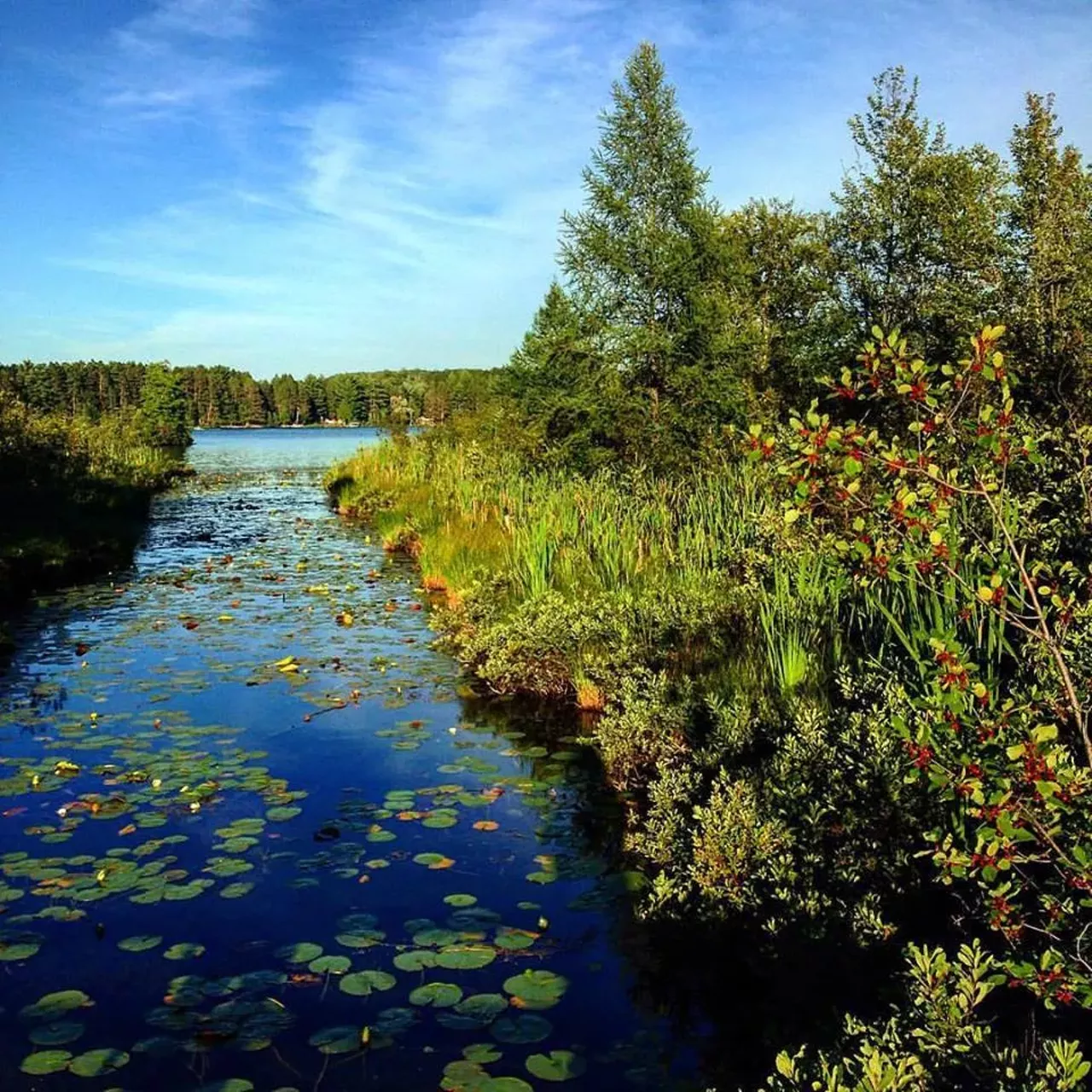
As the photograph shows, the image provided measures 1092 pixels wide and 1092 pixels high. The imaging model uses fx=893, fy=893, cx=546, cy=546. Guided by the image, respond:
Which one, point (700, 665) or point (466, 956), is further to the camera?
point (700, 665)

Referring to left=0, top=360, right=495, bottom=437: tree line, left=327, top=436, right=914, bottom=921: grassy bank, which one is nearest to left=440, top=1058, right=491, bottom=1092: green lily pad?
left=327, top=436, right=914, bottom=921: grassy bank

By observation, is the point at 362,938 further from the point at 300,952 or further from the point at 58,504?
the point at 58,504

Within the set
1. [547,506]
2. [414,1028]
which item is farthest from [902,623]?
[547,506]

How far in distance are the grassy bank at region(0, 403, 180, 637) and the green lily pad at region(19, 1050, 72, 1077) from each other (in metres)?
11.2

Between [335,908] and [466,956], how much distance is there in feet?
3.06

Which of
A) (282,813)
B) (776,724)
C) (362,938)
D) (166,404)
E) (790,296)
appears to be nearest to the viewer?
(362,938)

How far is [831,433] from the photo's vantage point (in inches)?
111

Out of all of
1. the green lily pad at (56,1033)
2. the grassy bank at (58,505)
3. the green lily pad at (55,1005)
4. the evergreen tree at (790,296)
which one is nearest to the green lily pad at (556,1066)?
the green lily pad at (56,1033)

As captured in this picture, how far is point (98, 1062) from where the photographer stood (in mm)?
3738

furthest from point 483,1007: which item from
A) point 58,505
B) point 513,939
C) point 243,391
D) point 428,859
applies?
point 243,391

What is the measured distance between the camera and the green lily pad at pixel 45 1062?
368 cm

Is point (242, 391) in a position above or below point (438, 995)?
above

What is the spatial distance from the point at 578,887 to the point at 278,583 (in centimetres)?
1102

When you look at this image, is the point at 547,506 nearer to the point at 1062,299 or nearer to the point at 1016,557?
the point at 1062,299
